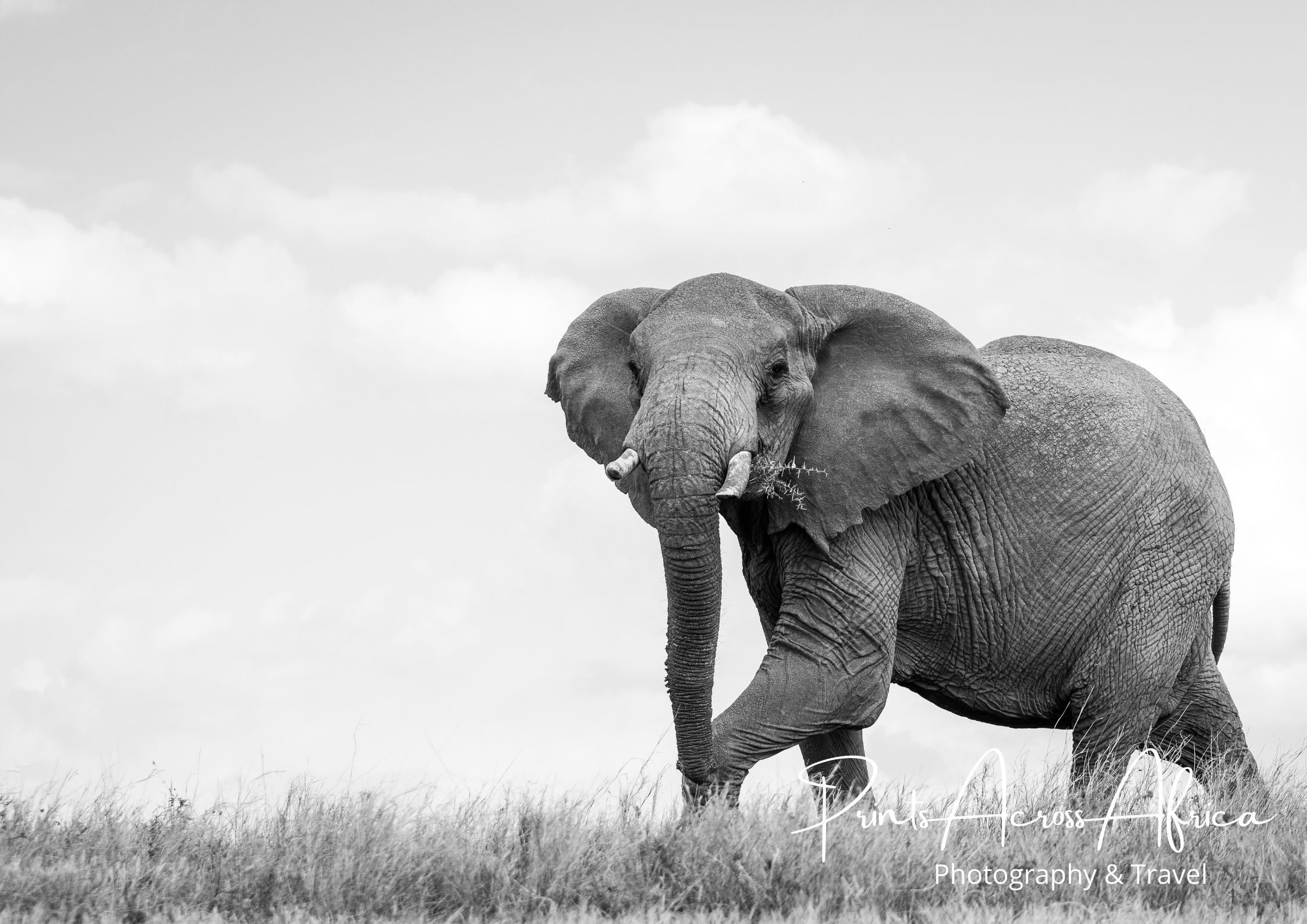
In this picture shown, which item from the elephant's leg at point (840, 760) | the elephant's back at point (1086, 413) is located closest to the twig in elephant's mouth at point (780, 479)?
the elephant's back at point (1086, 413)

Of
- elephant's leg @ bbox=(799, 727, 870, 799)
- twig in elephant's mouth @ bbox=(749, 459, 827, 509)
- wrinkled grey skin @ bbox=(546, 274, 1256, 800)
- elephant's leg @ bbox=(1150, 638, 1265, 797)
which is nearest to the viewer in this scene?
wrinkled grey skin @ bbox=(546, 274, 1256, 800)

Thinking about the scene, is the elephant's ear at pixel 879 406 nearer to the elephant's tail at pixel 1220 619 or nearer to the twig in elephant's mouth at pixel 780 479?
the twig in elephant's mouth at pixel 780 479

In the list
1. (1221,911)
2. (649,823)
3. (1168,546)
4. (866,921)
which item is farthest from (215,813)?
(1168,546)

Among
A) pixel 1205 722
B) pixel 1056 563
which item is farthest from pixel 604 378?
pixel 1205 722

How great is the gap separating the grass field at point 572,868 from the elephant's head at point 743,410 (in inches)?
61.2

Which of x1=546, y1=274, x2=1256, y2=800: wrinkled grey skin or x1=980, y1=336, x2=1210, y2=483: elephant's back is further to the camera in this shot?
x1=980, y1=336, x2=1210, y2=483: elephant's back

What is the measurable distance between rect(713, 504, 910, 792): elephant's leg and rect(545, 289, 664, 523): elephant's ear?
126cm

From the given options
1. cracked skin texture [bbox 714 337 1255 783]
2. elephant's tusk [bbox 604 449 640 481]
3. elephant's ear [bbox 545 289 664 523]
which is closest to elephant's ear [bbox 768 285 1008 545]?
cracked skin texture [bbox 714 337 1255 783]

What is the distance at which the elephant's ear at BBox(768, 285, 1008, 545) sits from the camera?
440 inches

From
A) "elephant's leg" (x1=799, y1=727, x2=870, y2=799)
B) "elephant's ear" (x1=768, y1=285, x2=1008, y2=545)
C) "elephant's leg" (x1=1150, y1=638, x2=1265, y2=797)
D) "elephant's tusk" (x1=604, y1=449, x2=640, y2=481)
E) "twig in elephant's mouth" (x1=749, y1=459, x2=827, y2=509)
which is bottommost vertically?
"elephant's leg" (x1=799, y1=727, x2=870, y2=799)

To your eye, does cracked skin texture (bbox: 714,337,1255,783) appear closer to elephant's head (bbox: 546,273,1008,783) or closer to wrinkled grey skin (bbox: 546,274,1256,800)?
wrinkled grey skin (bbox: 546,274,1256,800)

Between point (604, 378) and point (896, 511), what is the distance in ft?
7.78

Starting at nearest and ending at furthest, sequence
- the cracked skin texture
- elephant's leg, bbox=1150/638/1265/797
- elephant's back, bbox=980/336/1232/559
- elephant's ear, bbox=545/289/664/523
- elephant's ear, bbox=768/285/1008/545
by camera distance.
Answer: elephant's ear, bbox=768/285/1008/545, elephant's ear, bbox=545/289/664/523, the cracked skin texture, elephant's back, bbox=980/336/1232/559, elephant's leg, bbox=1150/638/1265/797

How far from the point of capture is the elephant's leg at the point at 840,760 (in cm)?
1302
